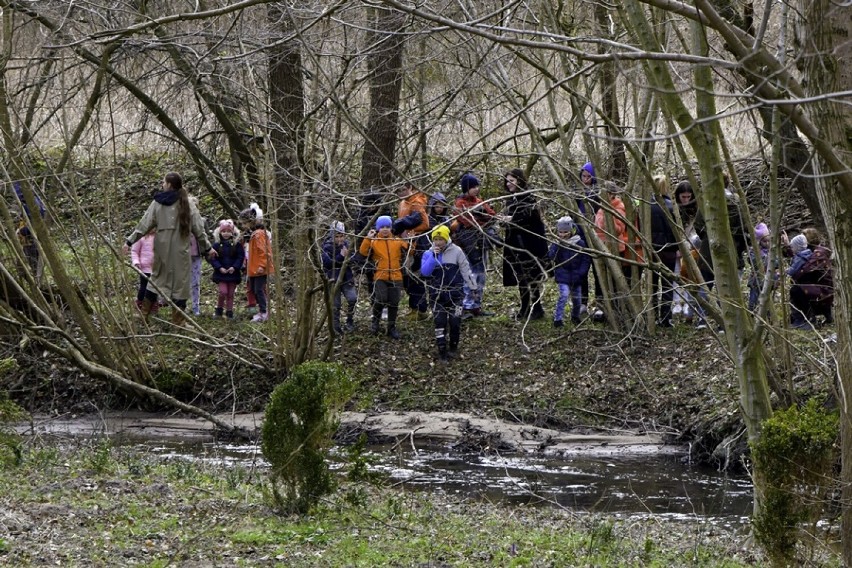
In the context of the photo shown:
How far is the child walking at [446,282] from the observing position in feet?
46.8

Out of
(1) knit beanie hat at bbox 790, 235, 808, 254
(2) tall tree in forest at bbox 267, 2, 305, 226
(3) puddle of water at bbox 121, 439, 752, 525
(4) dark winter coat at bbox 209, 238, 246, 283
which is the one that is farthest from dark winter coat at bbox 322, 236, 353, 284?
(1) knit beanie hat at bbox 790, 235, 808, 254

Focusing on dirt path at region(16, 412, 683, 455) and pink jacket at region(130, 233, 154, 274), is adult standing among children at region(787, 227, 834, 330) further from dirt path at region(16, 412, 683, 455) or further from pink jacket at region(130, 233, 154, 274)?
pink jacket at region(130, 233, 154, 274)

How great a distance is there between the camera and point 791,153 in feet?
40.0

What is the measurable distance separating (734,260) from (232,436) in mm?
6810

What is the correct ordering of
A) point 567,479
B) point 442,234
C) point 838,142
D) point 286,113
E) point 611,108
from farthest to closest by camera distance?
point 611,108 → point 442,234 → point 286,113 → point 567,479 → point 838,142

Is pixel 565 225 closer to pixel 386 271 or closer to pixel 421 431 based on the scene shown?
pixel 386 271

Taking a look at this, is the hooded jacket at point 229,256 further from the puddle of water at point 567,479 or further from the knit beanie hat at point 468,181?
the puddle of water at point 567,479

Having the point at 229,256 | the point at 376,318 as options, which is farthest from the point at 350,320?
the point at 229,256

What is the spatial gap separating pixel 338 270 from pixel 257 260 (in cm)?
147

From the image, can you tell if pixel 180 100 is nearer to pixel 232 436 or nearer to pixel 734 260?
pixel 232 436

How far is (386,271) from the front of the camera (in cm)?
1485

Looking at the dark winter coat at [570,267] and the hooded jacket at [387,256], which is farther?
the dark winter coat at [570,267]

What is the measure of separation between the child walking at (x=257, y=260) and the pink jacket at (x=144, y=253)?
1265 mm

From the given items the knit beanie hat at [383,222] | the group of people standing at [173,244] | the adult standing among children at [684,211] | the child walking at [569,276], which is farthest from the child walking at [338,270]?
the adult standing among children at [684,211]
